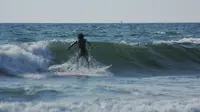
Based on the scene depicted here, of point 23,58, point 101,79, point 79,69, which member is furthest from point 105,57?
point 101,79

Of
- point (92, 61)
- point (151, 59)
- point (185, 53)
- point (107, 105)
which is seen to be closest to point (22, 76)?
point (92, 61)

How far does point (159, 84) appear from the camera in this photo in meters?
14.3

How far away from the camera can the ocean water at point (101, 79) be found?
10.5 metres

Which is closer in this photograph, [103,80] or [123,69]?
[103,80]

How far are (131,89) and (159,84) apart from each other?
182 centimetres

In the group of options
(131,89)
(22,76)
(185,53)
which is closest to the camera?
(131,89)

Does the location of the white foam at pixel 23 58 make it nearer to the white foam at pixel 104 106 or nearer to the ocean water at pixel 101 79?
the ocean water at pixel 101 79

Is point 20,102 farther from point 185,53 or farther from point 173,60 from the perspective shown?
point 185,53

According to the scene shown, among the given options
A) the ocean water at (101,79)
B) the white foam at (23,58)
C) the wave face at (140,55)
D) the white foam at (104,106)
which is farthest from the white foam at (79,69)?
the white foam at (104,106)

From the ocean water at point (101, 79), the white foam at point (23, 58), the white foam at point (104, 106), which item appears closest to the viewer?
the white foam at point (104, 106)

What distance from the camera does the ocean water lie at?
34.4ft

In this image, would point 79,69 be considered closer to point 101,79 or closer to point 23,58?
point 101,79

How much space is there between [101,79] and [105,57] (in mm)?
6428

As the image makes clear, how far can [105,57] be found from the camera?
862 inches
